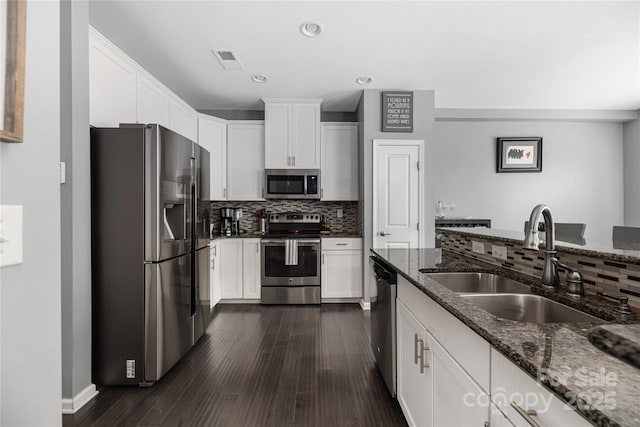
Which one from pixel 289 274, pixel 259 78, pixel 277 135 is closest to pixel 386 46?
pixel 259 78

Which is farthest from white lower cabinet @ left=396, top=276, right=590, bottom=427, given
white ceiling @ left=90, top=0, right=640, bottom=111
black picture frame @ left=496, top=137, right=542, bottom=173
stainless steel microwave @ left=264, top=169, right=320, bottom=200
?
black picture frame @ left=496, top=137, right=542, bottom=173

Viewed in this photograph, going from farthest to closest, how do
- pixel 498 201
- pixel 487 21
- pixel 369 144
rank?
1. pixel 498 201
2. pixel 369 144
3. pixel 487 21

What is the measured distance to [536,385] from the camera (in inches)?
26.8

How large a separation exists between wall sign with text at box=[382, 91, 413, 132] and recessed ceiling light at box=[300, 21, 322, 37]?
1.43 m

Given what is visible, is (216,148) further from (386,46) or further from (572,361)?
(572,361)

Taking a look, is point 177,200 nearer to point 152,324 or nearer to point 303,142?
point 152,324

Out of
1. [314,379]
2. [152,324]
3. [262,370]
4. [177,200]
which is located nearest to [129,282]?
[152,324]

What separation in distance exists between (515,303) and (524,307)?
0.04 meters

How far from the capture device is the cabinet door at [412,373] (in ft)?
4.35

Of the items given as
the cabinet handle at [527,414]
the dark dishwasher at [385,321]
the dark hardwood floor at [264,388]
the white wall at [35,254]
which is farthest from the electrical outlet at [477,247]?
the white wall at [35,254]

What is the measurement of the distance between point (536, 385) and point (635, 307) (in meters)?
0.61

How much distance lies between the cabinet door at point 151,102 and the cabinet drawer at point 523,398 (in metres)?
3.07

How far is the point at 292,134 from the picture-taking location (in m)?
3.96

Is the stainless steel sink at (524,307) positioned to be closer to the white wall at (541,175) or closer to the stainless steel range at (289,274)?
the stainless steel range at (289,274)
